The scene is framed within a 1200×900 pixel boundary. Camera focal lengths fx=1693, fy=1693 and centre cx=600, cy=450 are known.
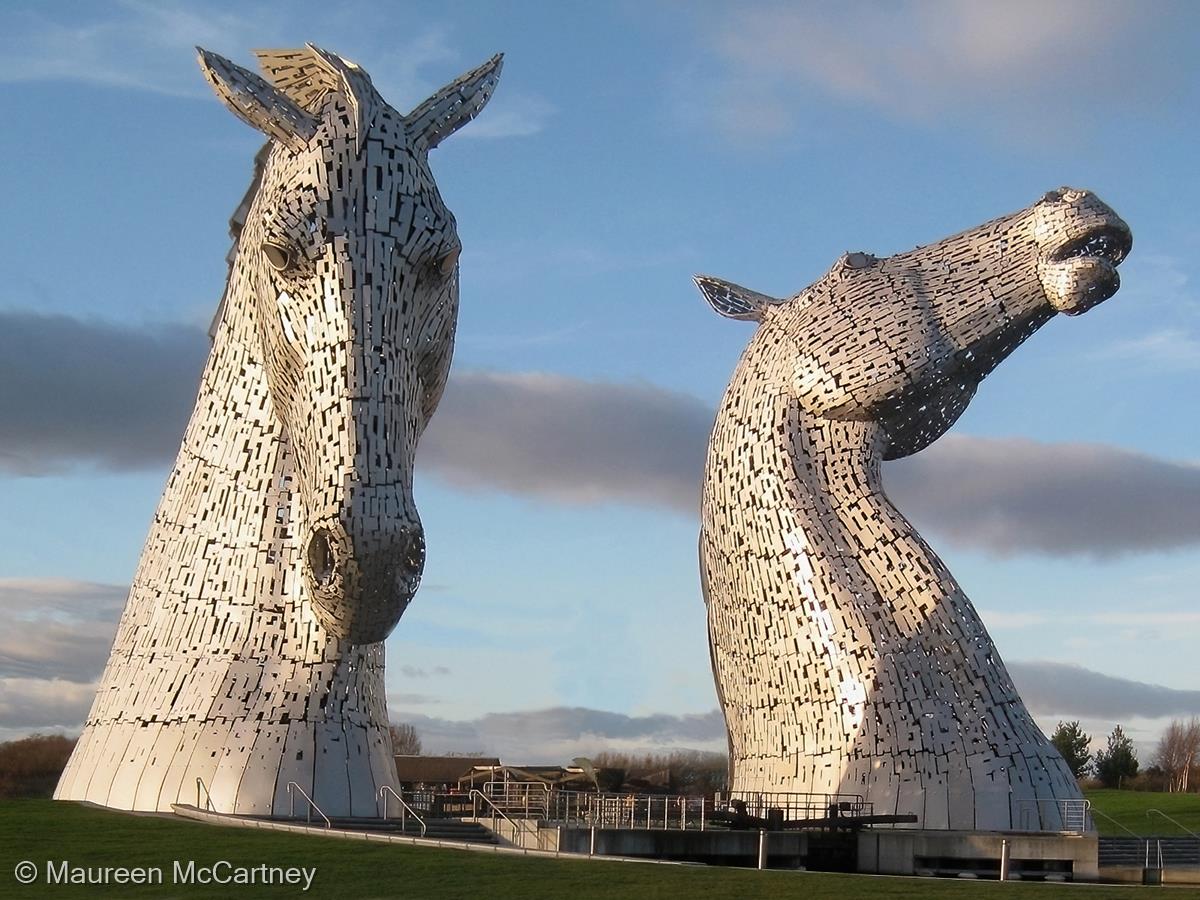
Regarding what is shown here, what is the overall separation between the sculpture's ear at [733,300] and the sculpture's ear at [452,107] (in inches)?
333

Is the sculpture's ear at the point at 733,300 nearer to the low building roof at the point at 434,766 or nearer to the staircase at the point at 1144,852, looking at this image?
the staircase at the point at 1144,852

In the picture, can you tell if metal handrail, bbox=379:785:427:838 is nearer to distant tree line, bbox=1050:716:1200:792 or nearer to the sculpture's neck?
the sculpture's neck

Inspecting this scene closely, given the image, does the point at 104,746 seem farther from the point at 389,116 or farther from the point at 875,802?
the point at 875,802

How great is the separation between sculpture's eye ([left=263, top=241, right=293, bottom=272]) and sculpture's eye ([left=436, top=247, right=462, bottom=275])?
52.2 inches

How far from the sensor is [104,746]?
1680cm

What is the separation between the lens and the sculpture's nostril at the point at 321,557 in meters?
14.0

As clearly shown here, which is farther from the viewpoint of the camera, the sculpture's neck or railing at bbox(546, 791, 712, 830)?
the sculpture's neck

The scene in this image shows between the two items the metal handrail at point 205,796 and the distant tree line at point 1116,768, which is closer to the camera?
the metal handrail at point 205,796

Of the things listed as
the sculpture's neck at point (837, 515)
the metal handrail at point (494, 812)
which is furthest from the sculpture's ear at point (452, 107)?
the sculpture's neck at point (837, 515)

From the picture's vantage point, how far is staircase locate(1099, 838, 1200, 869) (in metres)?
19.8

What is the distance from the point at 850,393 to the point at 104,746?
1077 cm

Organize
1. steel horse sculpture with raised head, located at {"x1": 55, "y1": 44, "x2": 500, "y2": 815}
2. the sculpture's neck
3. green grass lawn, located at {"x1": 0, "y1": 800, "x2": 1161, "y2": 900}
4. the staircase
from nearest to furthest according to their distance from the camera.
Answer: green grass lawn, located at {"x1": 0, "y1": 800, "x2": 1161, "y2": 900}
steel horse sculpture with raised head, located at {"x1": 55, "y1": 44, "x2": 500, "y2": 815}
the staircase
the sculpture's neck

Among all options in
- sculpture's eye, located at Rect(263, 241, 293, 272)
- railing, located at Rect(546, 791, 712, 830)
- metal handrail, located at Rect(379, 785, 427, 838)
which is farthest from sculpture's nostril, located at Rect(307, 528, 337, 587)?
Result: railing, located at Rect(546, 791, 712, 830)

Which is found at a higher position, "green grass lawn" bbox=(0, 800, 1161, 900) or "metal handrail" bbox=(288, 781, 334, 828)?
"metal handrail" bbox=(288, 781, 334, 828)
